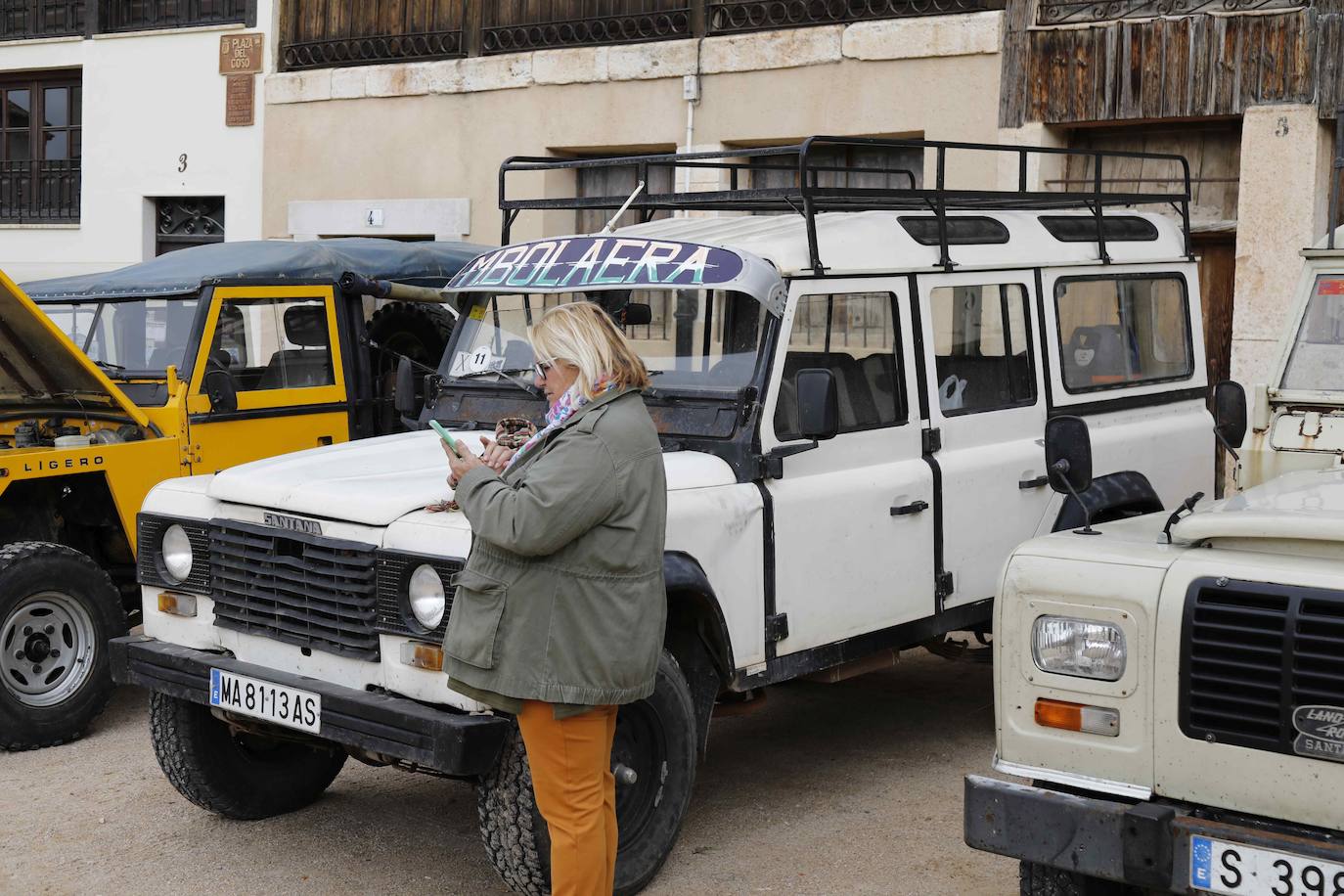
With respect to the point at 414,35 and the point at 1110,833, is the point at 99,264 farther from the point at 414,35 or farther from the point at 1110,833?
the point at 1110,833

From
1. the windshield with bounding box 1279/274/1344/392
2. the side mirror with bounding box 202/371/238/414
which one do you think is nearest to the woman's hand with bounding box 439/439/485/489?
the side mirror with bounding box 202/371/238/414

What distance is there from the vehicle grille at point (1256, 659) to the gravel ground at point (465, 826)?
1.56m

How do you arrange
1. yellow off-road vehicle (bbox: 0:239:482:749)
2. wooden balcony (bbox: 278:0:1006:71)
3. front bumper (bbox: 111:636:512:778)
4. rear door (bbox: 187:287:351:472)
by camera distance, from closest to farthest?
front bumper (bbox: 111:636:512:778) → yellow off-road vehicle (bbox: 0:239:482:749) → rear door (bbox: 187:287:351:472) → wooden balcony (bbox: 278:0:1006:71)

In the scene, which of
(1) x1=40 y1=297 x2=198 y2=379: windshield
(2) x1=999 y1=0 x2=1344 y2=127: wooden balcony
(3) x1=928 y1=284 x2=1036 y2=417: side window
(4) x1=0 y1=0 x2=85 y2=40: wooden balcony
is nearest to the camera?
(3) x1=928 y1=284 x2=1036 y2=417: side window

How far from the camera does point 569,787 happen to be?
4.08 meters

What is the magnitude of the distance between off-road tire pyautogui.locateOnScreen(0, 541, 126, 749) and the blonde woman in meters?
3.31

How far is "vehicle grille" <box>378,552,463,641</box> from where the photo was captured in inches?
184

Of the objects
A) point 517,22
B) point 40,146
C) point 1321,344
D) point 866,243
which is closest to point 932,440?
point 866,243

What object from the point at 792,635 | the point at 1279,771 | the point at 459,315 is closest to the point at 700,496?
the point at 792,635

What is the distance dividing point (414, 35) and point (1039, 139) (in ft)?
22.2

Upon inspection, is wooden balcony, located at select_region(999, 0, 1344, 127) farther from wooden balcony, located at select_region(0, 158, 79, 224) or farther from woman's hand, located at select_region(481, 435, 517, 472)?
wooden balcony, located at select_region(0, 158, 79, 224)

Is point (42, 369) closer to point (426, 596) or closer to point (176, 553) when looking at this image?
point (176, 553)

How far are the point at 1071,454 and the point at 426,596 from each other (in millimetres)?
1926

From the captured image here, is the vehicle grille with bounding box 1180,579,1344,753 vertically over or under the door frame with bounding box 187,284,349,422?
under
